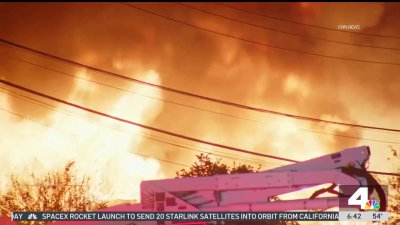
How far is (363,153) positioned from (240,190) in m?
2.52

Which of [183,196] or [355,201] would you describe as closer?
[355,201]

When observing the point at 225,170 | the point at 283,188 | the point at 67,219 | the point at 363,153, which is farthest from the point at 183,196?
the point at 225,170

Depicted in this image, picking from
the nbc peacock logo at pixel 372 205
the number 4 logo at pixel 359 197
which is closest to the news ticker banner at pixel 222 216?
the nbc peacock logo at pixel 372 205

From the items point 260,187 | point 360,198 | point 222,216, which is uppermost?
point 260,187

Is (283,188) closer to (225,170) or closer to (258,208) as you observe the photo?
(258,208)

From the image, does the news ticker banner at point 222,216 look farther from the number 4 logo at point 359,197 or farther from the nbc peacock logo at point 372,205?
the number 4 logo at point 359,197

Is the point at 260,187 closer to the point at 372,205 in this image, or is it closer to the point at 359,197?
the point at 359,197

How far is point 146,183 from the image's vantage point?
8.88 meters

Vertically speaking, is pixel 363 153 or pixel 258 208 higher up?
pixel 363 153

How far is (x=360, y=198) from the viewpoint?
7766mm

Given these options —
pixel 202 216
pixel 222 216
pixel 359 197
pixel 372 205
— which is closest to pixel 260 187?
pixel 222 216

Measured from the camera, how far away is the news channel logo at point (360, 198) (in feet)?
25.2

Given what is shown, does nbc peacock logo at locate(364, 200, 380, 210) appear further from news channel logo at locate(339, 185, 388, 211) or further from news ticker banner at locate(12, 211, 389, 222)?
news ticker banner at locate(12, 211, 389, 222)

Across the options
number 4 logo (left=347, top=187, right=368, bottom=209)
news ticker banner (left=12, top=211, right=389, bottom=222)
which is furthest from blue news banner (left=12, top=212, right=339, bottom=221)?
number 4 logo (left=347, top=187, right=368, bottom=209)
